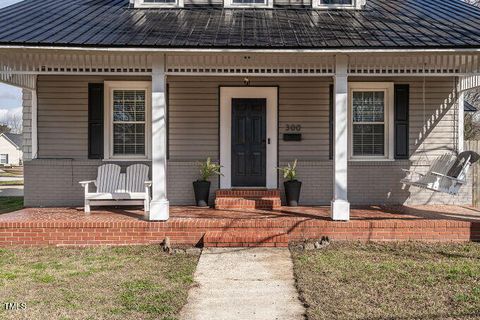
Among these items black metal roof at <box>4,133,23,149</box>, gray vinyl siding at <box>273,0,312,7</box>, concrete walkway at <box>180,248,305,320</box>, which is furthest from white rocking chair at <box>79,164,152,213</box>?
black metal roof at <box>4,133,23,149</box>

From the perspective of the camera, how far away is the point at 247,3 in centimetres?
1031

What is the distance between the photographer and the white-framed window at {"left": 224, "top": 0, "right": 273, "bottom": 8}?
10242 mm

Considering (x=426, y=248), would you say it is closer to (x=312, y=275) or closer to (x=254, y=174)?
(x=312, y=275)

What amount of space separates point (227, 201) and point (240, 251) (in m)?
2.35

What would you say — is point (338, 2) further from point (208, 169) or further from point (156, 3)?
point (208, 169)

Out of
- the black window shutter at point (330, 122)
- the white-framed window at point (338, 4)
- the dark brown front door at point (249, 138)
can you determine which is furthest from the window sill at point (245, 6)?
the black window shutter at point (330, 122)

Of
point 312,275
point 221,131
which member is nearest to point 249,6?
point 221,131

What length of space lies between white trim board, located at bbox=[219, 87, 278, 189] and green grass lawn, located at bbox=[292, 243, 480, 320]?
122 inches

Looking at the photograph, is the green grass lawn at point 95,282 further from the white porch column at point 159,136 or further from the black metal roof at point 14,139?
the black metal roof at point 14,139

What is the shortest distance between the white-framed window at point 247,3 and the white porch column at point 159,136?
3.21 m

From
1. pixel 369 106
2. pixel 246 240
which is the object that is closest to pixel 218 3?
pixel 369 106

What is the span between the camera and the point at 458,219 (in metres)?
7.97

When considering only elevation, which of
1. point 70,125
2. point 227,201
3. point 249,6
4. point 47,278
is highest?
point 249,6

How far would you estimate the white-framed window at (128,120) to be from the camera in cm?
996
